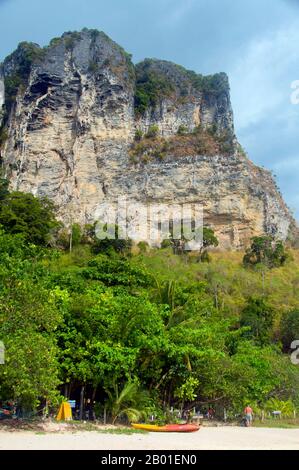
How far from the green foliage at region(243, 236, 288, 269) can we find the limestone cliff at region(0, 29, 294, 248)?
466 cm

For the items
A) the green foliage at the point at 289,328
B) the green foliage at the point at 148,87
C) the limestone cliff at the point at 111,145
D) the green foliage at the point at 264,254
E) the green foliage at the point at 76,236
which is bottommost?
the green foliage at the point at 289,328

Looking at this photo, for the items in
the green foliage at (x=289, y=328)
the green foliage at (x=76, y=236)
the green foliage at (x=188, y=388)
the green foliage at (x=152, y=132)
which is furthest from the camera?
the green foliage at (x=152, y=132)

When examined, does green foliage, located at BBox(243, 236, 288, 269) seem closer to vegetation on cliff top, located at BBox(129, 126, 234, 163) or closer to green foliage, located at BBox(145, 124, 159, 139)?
vegetation on cliff top, located at BBox(129, 126, 234, 163)

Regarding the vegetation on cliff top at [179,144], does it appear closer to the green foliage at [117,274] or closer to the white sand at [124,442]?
the green foliage at [117,274]

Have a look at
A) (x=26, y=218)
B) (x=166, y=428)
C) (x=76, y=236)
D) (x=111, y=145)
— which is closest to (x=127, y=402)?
(x=166, y=428)

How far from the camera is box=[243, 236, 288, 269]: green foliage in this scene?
4481cm

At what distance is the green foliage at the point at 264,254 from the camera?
44.8 m

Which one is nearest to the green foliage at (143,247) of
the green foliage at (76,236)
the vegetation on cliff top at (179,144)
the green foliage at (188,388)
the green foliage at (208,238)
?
the green foliage at (208,238)

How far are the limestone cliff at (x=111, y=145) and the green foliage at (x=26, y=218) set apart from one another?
1239 cm

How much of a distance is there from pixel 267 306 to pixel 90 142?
1069 inches

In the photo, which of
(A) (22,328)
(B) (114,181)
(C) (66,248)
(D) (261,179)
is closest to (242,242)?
(D) (261,179)

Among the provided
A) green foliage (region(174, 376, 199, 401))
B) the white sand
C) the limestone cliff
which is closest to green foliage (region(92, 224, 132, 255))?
the limestone cliff

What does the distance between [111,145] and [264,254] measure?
19.5 m

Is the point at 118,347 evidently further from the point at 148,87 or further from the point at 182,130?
the point at 148,87
